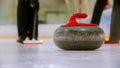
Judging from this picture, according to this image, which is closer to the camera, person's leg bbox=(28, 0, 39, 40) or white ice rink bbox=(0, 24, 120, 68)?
white ice rink bbox=(0, 24, 120, 68)

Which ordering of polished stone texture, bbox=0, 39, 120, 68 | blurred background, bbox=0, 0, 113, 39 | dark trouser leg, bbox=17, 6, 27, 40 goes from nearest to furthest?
polished stone texture, bbox=0, 39, 120, 68, dark trouser leg, bbox=17, 6, 27, 40, blurred background, bbox=0, 0, 113, 39

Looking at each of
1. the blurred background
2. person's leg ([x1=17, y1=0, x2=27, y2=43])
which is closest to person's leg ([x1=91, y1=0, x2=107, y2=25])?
person's leg ([x1=17, y1=0, x2=27, y2=43])

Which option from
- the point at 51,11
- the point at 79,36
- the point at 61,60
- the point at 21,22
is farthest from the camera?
the point at 51,11

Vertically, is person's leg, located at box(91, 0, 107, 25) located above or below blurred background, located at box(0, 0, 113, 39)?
above

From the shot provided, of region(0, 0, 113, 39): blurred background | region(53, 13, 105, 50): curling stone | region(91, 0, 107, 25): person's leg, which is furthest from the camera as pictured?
region(0, 0, 113, 39): blurred background

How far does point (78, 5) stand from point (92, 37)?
375cm

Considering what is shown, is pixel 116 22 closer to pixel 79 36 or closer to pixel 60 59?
pixel 79 36

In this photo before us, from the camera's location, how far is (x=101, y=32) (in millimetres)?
1456

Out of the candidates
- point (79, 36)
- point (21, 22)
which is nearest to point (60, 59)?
point (79, 36)

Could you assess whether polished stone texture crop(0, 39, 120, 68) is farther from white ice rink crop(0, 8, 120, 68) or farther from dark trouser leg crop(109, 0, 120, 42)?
dark trouser leg crop(109, 0, 120, 42)

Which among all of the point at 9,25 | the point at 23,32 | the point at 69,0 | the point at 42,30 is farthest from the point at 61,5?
the point at 23,32

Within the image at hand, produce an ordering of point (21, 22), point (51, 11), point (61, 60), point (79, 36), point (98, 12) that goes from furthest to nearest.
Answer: point (51, 11), point (21, 22), point (98, 12), point (79, 36), point (61, 60)

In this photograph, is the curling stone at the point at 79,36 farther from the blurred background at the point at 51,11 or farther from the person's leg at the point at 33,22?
the blurred background at the point at 51,11

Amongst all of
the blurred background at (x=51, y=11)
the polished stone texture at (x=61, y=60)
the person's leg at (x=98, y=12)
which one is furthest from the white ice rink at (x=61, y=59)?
the blurred background at (x=51, y=11)
